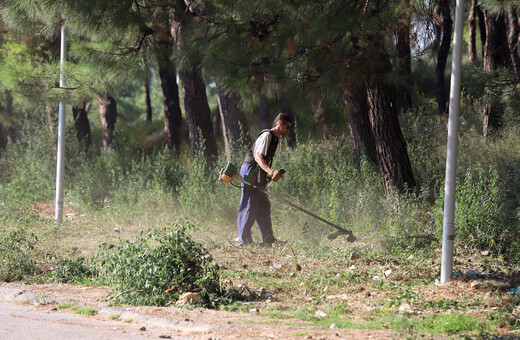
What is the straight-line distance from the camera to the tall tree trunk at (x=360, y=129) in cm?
912

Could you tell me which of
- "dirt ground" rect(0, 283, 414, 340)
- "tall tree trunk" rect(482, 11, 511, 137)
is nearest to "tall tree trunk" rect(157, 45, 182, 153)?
"tall tree trunk" rect(482, 11, 511, 137)

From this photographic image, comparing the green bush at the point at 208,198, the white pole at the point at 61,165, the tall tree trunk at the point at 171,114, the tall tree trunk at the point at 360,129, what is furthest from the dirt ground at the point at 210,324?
the tall tree trunk at the point at 171,114

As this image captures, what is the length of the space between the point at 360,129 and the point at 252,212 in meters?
2.62

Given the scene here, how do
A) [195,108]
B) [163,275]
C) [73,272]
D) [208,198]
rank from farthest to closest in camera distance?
[195,108] → [208,198] → [73,272] → [163,275]

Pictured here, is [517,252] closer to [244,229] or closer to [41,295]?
[244,229]

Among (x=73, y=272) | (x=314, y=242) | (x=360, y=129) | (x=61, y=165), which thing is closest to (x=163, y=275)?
(x=73, y=272)

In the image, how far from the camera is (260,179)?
25.3 feet

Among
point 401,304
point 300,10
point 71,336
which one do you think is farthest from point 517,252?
point 71,336

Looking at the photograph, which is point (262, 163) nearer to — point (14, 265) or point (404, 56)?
point (404, 56)

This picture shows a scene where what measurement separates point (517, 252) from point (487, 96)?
1936mm

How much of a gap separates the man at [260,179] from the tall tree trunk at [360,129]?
1.72 metres

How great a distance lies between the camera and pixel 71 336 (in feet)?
14.4

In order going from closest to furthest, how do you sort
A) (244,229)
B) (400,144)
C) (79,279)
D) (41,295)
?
(41,295)
(79,279)
(244,229)
(400,144)

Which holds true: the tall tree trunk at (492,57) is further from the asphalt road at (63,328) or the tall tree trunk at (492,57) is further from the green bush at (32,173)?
the green bush at (32,173)
